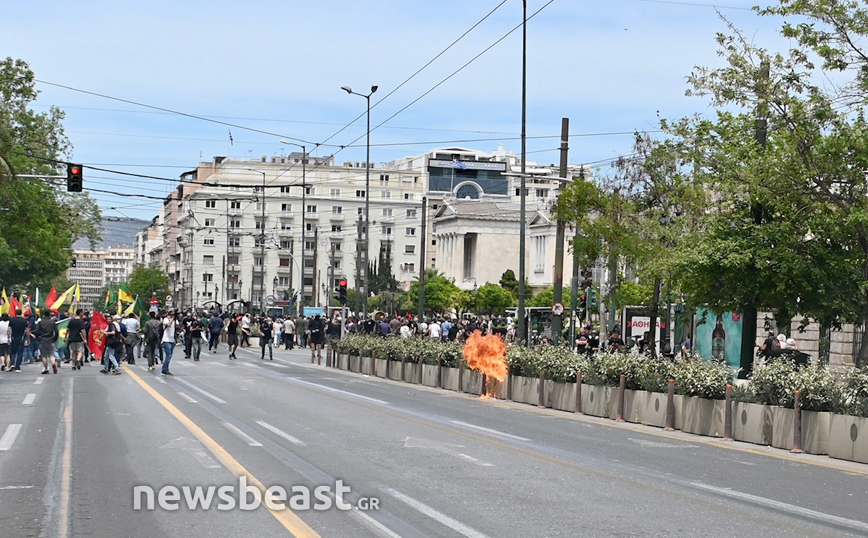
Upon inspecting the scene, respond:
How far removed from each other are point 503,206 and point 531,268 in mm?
18432

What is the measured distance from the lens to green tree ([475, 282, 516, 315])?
338 feet

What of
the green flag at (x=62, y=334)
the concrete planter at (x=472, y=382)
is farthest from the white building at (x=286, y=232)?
the concrete planter at (x=472, y=382)

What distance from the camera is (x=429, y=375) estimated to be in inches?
1201

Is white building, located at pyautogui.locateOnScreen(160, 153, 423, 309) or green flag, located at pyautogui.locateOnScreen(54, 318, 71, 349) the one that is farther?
white building, located at pyautogui.locateOnScreen(160, 153, 423, 309)

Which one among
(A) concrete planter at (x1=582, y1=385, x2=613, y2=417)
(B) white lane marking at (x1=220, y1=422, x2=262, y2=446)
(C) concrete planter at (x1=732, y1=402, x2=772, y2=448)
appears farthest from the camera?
(A) concrete planter at (x1=582, y1=385, x2=613, y2=417)

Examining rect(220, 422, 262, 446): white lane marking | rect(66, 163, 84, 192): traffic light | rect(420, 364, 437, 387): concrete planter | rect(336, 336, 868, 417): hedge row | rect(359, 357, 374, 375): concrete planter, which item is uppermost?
rect(66, 163, 84, 192): traffic light

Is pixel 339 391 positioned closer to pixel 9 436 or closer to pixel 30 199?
pixel 9 436

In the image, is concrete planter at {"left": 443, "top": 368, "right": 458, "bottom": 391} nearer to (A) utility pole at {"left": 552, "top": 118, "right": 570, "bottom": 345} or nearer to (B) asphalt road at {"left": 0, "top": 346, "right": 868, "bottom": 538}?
(A) utility pole at {"left": 552, "top": 118, "right": 570, "bottom": 345}

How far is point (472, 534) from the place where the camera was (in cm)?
861

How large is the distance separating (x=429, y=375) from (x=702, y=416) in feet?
42.4

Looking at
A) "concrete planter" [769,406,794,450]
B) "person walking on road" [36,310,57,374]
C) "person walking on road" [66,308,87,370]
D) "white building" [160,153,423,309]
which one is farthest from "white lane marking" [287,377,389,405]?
"white building" [160,153,423,309]

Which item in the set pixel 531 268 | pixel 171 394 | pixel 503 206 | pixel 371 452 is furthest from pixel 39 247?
pixel 503 206

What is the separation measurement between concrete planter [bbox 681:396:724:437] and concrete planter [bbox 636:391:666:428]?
23.1 inches

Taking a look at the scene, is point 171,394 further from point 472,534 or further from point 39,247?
Answer: point 39,247
